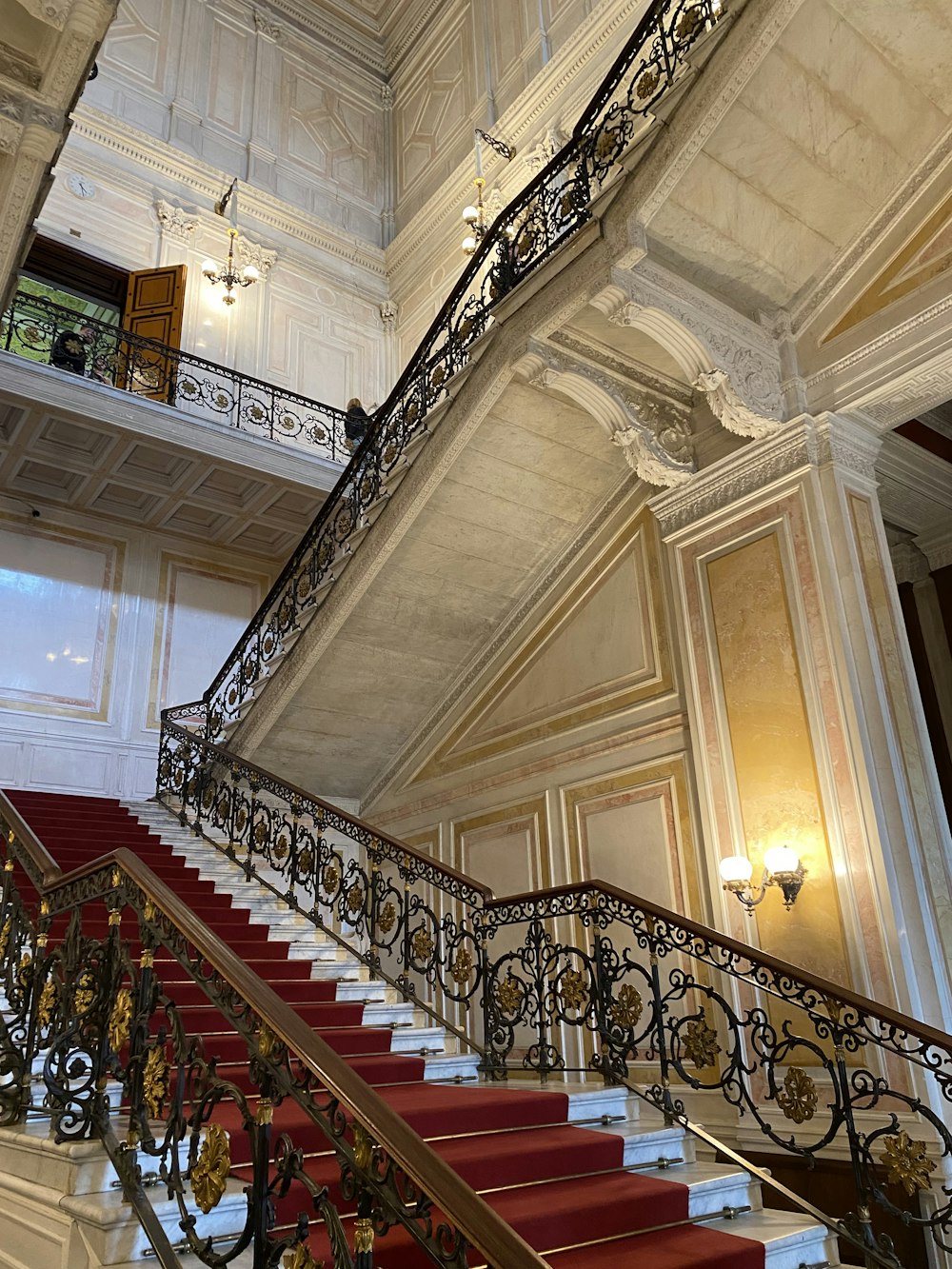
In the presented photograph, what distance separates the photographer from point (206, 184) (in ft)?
37.8

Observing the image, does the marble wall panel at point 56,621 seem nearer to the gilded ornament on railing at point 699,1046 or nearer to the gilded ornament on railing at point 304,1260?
the gilded ornament on railing at point 699,1046

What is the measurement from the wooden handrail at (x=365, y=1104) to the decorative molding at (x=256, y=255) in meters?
9.88

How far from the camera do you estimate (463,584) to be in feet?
23.3

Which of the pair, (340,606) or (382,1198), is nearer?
(382,1198)

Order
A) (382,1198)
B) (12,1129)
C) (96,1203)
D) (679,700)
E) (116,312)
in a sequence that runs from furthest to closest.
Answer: (116,312)
(679,700)
(12,1129)
(96,1203)
(382,1198)

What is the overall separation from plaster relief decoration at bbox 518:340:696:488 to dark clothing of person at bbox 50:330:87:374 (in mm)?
5265

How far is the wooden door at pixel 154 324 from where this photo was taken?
9555 millimetres

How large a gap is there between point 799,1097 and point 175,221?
35.4ft

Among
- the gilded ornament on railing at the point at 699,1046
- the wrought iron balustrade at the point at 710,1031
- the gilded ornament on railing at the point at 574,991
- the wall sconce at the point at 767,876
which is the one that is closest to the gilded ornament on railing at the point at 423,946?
the wrought iron balustrade at the point at 710,1031

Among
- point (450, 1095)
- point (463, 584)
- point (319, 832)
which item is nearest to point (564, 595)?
point (463, 584)

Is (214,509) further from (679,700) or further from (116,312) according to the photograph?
(679,700)

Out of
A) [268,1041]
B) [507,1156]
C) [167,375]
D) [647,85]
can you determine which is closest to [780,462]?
[647,85]

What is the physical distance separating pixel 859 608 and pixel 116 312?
8961mm

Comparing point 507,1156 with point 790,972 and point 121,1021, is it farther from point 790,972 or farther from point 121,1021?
point 121,1021
